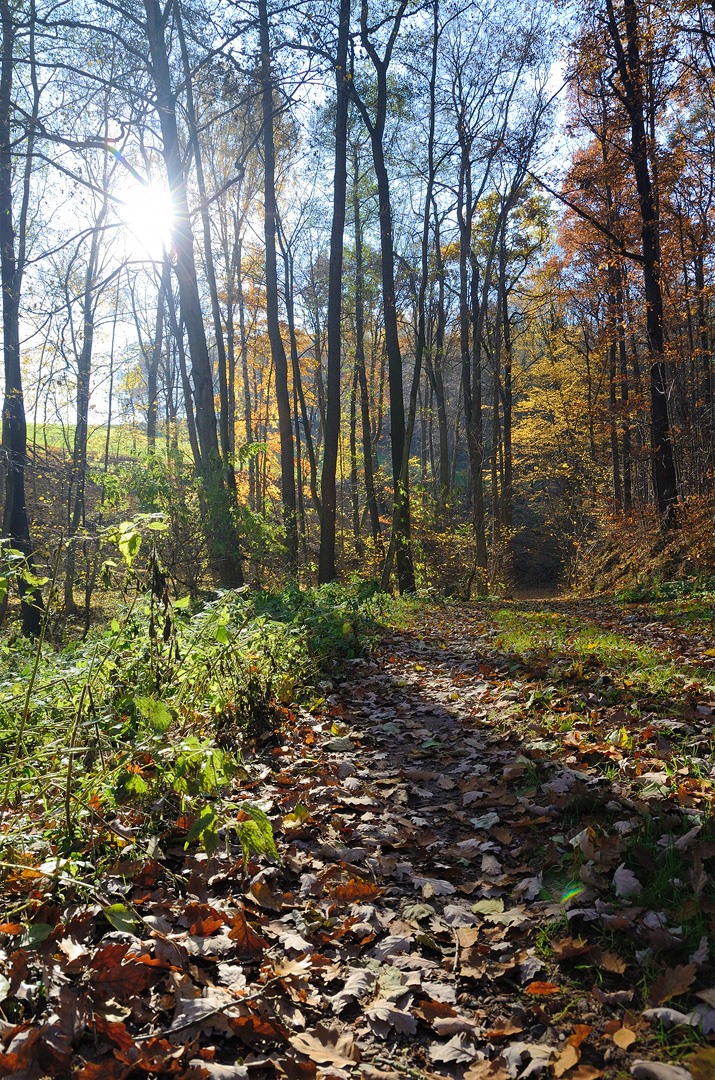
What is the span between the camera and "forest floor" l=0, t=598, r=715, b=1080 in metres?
1.61

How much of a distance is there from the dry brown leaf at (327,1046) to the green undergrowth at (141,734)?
525 millimetres

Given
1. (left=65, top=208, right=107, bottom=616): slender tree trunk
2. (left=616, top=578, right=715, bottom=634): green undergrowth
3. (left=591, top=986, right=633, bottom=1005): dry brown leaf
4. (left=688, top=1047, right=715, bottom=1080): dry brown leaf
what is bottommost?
(left=591, top=986, right=633, bottom=1005): dry brown leaf

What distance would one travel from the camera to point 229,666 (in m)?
3.87

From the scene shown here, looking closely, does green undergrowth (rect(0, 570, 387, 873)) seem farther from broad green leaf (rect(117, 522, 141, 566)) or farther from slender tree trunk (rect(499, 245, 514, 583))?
slender tree trunk (rect(499, 245, 514, 583))

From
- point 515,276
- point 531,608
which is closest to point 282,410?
point 531,608

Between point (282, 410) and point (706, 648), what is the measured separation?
34.8ft

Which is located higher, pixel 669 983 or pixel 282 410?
pixel 282 410

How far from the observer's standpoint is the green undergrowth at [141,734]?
7.57ft

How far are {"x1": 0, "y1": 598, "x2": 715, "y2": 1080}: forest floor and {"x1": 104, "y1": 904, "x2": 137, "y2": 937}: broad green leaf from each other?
1cm

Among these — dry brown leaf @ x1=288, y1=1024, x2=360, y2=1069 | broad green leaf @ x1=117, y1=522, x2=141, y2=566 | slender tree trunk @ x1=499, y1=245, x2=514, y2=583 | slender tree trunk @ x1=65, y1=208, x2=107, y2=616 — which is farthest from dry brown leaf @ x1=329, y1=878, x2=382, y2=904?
slender tree trunk @ x1=499, y1=245, x2=514, y2=583

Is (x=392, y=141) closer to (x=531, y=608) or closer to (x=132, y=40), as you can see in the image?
(x=132, y=40)

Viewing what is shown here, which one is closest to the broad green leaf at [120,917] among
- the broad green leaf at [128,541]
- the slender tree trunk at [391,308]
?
the broad green leaf at [128,541]

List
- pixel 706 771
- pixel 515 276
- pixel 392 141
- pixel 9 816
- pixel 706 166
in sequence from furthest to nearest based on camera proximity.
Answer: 1. pixel 515 276
2. pixel 392 141
3. pixel 706 166
4. pixel 706 771
5. pixel 9 816

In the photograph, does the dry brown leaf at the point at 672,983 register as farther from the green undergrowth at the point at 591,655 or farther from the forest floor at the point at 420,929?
the green undergrowth at the point at 591,655
